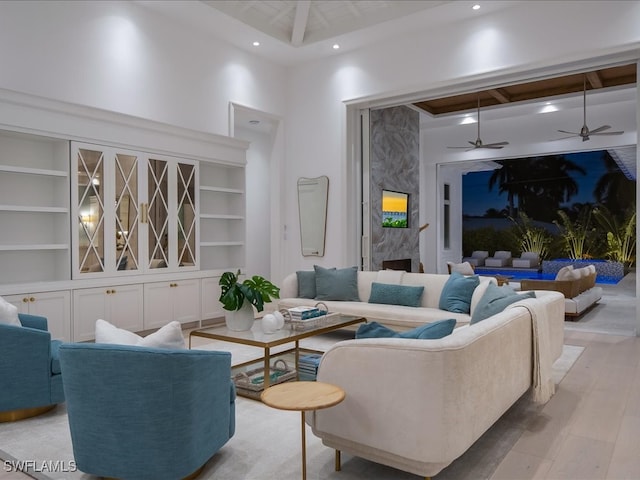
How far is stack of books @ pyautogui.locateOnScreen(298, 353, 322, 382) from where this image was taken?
143 inches

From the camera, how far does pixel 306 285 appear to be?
576cm

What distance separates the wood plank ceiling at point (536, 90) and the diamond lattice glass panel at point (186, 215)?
4.00 m

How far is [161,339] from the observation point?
219cm

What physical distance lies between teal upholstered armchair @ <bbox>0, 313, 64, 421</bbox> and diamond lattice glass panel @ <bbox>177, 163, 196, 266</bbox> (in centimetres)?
287

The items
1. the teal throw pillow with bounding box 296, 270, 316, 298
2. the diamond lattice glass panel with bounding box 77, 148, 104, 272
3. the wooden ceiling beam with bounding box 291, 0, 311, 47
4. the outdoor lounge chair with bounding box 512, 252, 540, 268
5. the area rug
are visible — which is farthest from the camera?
the outdoor lounge chair with bounding box 512, 252, 540, 268

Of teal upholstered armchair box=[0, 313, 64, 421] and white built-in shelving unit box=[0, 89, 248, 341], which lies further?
white built-in shelving unit box=[0, 89, 248, 341]

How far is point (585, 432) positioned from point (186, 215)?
4.58 meters

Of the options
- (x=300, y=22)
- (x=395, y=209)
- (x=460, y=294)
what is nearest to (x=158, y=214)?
(x=300, y=22)

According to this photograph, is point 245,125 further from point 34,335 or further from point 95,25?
point 34,335

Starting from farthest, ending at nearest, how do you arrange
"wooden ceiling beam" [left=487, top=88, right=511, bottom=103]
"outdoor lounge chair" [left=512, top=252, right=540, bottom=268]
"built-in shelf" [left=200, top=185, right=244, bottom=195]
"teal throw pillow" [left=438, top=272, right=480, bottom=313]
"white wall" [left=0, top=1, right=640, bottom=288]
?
1. "outdoor lounge chair" [left=512, top=252, right=540, bottom=268]
2. "wooden ceiling beam" [left=487, top=88, right=511, bottom=103]
3. "built-in shelf" [left=200, top=185, right=244, bottom=195]
4. "white wall" [left=0, top=1, right=640, bottom=288]
5. "teal throw pillow" [left=438, top=272, right=480, bottom=313]

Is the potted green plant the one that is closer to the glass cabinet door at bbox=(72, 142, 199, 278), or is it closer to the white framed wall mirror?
the glass cabinet door at bbox=(72, 142, 199, 278)

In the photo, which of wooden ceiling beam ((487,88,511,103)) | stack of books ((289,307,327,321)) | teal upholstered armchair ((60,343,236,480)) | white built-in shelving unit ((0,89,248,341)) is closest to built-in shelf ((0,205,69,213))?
white built-in shelving unit ((0,89,248,341))

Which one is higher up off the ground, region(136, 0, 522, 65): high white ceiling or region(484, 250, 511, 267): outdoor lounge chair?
region(136, 0, 522, 65): high white ceiling

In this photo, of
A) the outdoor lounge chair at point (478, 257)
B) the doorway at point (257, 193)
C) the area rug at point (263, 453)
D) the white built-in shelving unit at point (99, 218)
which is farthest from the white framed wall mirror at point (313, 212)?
the outdoor lounge chair at point (478, 257)
